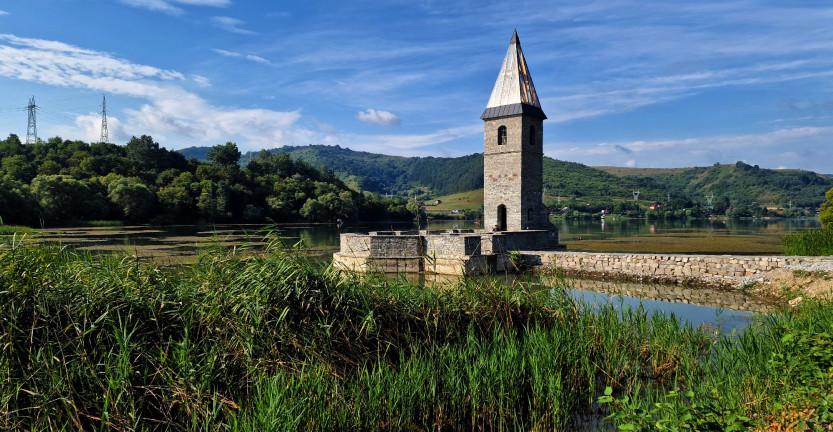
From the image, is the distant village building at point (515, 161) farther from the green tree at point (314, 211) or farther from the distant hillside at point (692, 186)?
the distant hillside at point (692, 186)

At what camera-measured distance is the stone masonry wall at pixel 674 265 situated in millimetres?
16297

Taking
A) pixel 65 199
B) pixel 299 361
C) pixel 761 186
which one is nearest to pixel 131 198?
pixel 65 199

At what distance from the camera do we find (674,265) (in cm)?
1808

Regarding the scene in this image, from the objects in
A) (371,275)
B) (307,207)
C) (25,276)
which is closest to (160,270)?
(25,276)

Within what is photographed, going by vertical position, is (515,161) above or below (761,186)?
below

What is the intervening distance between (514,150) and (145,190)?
47733mm

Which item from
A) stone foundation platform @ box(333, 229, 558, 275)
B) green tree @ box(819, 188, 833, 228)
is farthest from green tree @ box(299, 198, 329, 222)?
green tree @ box(819, 188, 833, 228)

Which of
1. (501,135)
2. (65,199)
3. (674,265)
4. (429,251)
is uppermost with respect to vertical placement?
(501,135)

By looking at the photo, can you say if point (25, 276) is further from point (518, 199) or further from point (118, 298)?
point (518, 199)

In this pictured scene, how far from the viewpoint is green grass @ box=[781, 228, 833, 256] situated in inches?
695

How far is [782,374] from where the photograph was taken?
525cm

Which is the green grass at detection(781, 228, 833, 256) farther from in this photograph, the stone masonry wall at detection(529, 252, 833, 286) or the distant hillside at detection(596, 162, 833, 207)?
the distant hillside at detection(596, 162, 833, 207)

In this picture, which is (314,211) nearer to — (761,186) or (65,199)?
(65,199)

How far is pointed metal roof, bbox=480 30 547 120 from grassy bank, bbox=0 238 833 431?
20.2 meters
